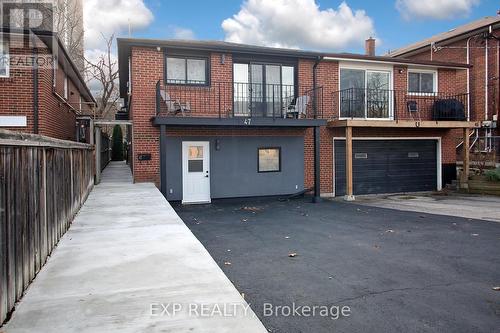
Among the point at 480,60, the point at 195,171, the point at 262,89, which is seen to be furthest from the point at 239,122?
the point at 480,60

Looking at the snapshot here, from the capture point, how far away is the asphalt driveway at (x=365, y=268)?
3803mm

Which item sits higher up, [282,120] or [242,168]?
[282,120]

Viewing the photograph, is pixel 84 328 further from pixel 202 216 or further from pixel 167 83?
pixel 167 83

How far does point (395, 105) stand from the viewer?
15383mm

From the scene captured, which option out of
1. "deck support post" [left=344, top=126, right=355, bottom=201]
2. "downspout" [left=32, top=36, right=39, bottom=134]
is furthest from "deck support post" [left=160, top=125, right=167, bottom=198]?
"deck support post" [left=344, top=126, right=355, bottom=201]

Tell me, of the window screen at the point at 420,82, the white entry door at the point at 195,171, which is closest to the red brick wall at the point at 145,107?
the white entry door at the point at 195,171

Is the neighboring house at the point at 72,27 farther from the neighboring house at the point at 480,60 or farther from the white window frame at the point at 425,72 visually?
the neighboring house at the point at 480,60

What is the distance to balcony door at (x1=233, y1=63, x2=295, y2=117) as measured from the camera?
528 inches

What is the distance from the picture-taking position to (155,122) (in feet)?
38.0

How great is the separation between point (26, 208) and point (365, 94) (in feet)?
44.1

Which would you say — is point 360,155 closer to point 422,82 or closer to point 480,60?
point 422,82

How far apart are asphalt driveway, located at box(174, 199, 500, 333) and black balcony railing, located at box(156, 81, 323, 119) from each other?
391 cm

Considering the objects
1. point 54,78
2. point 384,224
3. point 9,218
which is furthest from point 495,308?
point 54,78

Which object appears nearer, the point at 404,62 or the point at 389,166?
the point at 404,62
